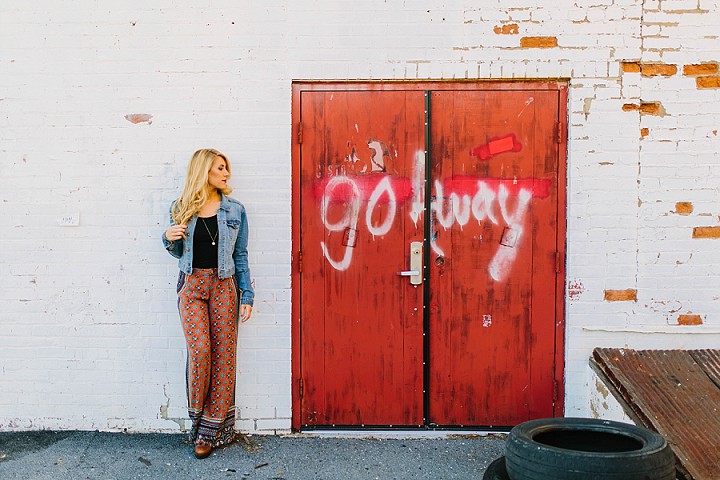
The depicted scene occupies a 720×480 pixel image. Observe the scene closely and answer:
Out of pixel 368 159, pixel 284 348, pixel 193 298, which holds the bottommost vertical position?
pixel 284 348

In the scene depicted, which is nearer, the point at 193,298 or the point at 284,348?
the point at 193,298

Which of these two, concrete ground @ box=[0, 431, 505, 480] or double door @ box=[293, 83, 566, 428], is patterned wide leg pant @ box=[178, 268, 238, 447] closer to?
concrete ground @ box=[0, 431, 505, 480]

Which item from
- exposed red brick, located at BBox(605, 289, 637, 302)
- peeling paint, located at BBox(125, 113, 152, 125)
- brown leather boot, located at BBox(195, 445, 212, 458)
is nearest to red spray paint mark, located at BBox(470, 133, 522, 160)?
exposed red brick, located at BBox(605, 289, 637, 302)

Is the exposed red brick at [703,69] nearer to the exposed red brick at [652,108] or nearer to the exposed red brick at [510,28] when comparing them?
the exposed red brick at [652,108]

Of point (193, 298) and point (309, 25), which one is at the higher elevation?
point (309, 25)

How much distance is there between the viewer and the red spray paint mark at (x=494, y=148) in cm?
439

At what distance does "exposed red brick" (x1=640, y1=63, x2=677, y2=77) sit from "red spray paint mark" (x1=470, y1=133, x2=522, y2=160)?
93 cm

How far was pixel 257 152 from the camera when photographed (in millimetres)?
4398

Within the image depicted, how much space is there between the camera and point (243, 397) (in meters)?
4.48

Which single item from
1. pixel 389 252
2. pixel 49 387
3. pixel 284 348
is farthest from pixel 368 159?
pixel 49 387

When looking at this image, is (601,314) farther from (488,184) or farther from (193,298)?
(193,298)

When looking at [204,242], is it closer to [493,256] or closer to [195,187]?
[195,187]

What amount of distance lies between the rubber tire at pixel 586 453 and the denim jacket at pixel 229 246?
6.34 feet

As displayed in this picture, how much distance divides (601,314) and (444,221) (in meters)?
1.19
